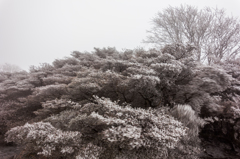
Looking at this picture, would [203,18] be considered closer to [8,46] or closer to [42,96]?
[42,96]

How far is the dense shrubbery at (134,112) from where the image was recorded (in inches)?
123

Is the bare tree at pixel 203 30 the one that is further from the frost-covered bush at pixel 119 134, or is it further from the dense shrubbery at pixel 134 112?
the frost-covered bush at pixel 119 134

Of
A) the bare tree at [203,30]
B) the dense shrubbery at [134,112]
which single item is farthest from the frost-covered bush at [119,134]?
the bare tree at [203,30]

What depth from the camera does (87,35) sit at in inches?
5502

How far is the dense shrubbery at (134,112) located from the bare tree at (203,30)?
16.9 ft

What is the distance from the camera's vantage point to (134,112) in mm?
3285

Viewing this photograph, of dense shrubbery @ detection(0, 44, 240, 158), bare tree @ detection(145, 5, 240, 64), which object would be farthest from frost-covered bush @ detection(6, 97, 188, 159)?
bare tree @ detection(145, 5, 240, 64)

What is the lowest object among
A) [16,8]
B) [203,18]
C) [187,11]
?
[203,18]

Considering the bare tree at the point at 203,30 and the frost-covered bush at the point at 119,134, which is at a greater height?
the bare tree at the point at 203,30

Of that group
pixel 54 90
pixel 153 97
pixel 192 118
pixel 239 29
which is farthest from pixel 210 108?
pixel 239 29

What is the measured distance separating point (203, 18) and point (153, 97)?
39.5ft

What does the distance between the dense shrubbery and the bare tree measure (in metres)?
5.16

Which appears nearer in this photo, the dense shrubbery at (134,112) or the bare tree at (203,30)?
the dense shrubbery at (134,112)

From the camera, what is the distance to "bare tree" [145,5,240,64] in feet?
35.6
